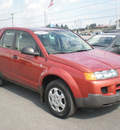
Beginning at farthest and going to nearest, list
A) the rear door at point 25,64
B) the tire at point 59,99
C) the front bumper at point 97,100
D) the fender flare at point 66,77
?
1. the rear door at point 25,64
2. the tire at point 59,99
3. the fender flare at point 66,77
4. the front bumper at point 97,100

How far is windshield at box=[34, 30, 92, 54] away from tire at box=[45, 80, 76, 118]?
765 mm

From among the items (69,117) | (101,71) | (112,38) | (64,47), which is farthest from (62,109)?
(112,38)

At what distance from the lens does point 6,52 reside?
5.03 m

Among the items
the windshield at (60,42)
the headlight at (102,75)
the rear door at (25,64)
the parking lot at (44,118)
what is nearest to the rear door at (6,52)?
the rear door at (25,64)

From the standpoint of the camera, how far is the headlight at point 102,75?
3.23m

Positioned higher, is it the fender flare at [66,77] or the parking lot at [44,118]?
the fender flare at [66,77]

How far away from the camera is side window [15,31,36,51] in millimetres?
4397

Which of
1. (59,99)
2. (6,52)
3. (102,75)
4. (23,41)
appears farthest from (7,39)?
(102,75)

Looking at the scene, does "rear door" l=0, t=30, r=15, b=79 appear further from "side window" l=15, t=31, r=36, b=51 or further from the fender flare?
the fender flare

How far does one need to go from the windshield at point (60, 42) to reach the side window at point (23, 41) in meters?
0.20

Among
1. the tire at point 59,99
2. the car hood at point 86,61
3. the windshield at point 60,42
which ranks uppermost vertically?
the windshield at point 60,42

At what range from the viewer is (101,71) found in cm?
330

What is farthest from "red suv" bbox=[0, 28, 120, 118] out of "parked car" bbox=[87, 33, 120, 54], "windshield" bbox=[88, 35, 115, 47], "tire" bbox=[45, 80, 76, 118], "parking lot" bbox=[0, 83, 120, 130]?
"windshield" bbox=[88, 35, 115, 47]

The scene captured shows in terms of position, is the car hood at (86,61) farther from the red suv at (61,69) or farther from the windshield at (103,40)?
the windshield at (103,40)
